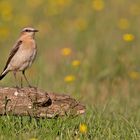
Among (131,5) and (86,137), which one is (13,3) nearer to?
(131,5)

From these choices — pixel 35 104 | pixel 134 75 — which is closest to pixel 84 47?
pixel 134 75

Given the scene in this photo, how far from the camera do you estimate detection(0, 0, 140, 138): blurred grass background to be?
478 inches

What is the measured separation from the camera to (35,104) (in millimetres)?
8289

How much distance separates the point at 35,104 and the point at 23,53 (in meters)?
1.74

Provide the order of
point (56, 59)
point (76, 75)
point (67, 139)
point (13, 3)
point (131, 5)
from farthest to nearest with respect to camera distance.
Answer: point (13, 3), point (131, 5), point (56, 59), point (76, 75), point (67, 139)

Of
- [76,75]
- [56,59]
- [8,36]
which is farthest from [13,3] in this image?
[76,75]

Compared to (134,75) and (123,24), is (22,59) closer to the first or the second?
(134,75)

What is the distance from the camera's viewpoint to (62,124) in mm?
8266

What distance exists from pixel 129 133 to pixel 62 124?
905mm

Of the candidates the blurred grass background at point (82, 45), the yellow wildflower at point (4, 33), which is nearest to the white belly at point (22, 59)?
the blurred grass background at point (82, 45)

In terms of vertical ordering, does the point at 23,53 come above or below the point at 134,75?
above

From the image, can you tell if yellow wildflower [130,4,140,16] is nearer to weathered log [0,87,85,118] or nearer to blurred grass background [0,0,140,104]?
blurred grass background [0,0,140,104]

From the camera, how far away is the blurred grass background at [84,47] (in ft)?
39.8

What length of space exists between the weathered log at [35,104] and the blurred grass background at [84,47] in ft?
4.90
